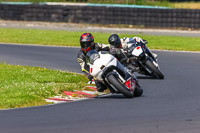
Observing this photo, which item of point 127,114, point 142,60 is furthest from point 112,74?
point 142,60

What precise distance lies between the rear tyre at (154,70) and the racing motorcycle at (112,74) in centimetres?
291

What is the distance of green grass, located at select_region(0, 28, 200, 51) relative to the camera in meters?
22.8

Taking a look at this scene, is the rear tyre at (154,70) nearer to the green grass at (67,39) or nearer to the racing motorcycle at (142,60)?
the racing motorcycle at (142,60)

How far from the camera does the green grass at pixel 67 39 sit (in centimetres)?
2277

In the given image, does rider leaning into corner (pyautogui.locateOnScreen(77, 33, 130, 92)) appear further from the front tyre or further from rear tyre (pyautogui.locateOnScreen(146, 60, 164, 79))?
rear tyre (pyautogui.locateOnScreen(146, 60, 164, 79))

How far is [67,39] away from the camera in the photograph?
84.6 feet

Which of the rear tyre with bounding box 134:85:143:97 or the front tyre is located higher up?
the front tyre

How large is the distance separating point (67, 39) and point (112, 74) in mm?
15545

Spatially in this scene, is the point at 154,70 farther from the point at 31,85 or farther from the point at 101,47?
the point at 31,85

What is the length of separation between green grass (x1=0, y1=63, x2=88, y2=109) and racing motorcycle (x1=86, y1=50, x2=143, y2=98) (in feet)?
3.99

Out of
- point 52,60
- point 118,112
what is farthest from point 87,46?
point 52,60

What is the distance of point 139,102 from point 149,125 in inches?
91.3

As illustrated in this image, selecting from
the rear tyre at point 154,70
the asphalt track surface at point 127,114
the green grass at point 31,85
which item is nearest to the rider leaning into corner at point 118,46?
the rear tyre at point 154,70

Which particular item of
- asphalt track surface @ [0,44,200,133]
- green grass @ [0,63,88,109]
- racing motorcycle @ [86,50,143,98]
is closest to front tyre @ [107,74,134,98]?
racing motorcycle @ [86,50,143,98]
